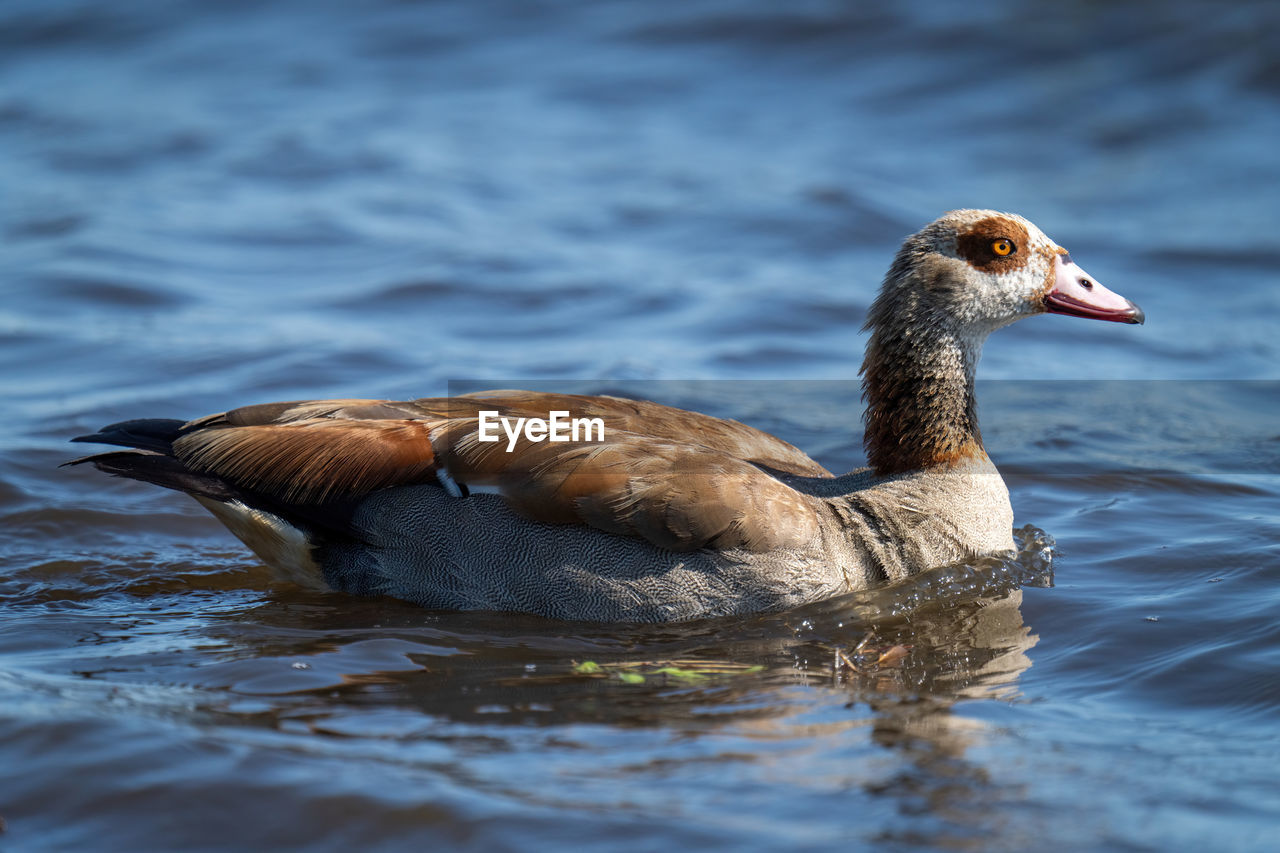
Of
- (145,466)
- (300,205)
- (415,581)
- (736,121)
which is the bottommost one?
(415,581)

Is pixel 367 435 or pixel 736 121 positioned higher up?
pixel 736 121

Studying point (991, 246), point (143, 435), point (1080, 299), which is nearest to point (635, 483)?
point (991, 246)

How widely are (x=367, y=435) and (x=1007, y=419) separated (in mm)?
5074

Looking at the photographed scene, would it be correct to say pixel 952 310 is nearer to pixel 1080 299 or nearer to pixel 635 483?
pixel 1080 299

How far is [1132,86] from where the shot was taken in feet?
51.6

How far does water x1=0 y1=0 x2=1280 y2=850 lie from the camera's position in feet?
15.2

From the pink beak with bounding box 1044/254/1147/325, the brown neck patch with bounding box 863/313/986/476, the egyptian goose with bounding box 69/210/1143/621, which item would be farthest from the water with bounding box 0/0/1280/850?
the pink beak with bounding box 1044/254/1147/325

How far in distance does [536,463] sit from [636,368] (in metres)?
4.20

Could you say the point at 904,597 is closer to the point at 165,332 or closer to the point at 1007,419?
the point at 1007,419

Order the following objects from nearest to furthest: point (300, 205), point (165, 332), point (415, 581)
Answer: point (415, 581) → point (165, 332) → point (300, 205)

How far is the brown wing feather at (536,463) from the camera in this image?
244 inches

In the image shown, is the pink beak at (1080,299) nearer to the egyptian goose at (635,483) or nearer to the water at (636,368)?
the egyptian goose at (635,483)

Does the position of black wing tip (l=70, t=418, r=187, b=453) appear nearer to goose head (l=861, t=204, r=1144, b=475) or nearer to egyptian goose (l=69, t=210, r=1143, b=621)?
egyptian goose (l=69, t=210, r=1143, b=621)

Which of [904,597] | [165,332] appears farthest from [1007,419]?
[165,332]
